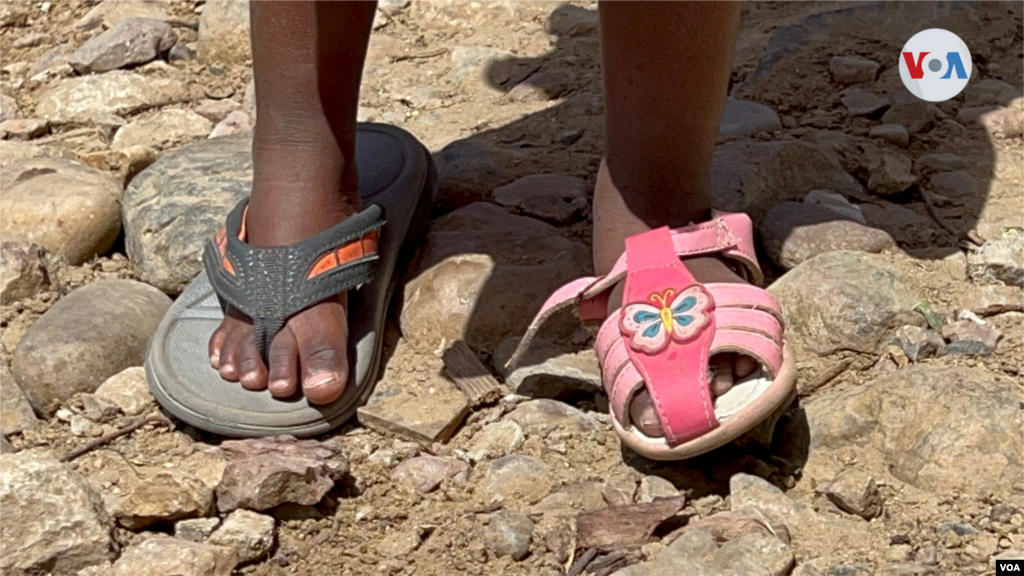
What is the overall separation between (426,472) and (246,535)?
330 millimetres

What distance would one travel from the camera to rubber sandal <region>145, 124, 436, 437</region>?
2.03 metres

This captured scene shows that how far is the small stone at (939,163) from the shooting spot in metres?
2.72

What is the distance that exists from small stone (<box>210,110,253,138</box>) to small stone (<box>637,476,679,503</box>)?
183cm

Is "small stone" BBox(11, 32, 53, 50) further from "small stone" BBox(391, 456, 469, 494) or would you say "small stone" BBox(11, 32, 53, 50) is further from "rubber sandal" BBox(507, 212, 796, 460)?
"rubber sandal" BBox(507, 212, 796, 460)

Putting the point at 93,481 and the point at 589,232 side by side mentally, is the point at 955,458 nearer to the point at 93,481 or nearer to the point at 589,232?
the point at 589,232

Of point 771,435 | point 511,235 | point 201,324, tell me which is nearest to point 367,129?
point 511,235

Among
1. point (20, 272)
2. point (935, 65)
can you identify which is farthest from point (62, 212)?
point (935, 65)

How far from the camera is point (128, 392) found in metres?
2.17

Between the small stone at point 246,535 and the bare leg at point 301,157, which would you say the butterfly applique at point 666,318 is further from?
the small stone at point 246,535

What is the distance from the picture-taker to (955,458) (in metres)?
1.80

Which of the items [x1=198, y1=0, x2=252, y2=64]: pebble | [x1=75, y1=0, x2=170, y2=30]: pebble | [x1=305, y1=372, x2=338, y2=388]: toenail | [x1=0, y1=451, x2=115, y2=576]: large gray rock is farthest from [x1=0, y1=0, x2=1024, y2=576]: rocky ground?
[x1=75, y1=0, x2=170, y2=30]: pebble

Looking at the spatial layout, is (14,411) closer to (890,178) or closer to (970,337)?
(970,337)

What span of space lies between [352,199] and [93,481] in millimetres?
704

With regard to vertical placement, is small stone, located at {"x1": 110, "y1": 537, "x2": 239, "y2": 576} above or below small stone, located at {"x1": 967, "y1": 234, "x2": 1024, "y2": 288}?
above
